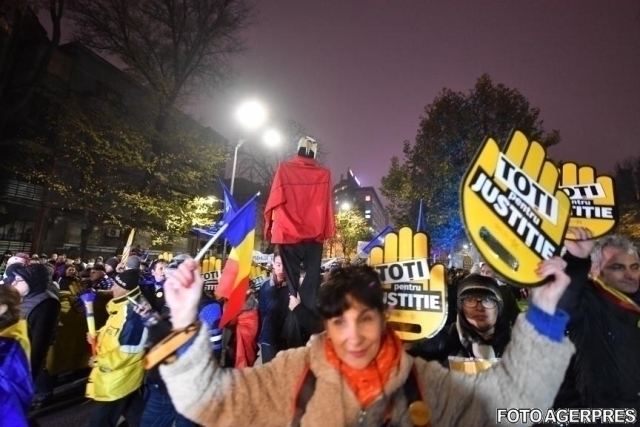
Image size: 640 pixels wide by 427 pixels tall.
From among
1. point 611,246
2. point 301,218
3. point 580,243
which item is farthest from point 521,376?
point 301,218

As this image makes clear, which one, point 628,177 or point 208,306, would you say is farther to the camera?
point 628,177

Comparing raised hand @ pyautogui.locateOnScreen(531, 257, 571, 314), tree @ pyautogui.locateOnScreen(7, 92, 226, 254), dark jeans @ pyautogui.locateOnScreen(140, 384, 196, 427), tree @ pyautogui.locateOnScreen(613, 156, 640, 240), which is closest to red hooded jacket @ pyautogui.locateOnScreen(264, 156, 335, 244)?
dark jeans @ pyautogui.locateOnScreen(140, 384, 196, 427)

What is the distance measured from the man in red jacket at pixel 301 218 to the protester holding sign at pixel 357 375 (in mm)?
2150

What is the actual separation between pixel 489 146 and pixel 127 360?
3.95 meters

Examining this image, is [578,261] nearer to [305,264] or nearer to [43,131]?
[305,264]

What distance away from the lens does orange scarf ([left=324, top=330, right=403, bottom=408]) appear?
163 centimetres

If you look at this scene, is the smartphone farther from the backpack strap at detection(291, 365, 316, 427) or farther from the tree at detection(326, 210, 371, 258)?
the tree at detection(326, 210, 371, 258)

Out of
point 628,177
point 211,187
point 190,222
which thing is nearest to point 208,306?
point 190,222

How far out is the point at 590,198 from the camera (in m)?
2.67

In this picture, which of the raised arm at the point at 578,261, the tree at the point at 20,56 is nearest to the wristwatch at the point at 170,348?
the raised arm at the point at 578,261

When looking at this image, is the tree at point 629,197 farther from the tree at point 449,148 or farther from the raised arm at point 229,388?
the raised arm at point 229,388

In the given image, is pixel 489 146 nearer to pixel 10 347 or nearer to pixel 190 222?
pixel 10 347

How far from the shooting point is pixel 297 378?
1692mm

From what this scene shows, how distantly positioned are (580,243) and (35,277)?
536 cm
